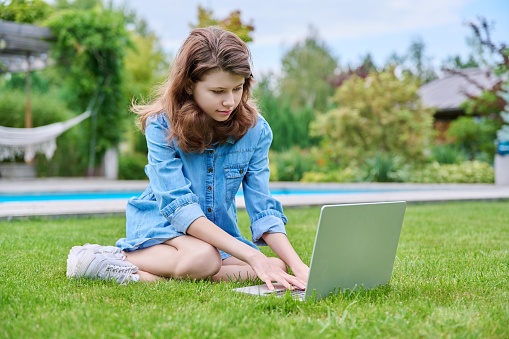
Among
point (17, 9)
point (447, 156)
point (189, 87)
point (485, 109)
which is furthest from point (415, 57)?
point (189, 87)

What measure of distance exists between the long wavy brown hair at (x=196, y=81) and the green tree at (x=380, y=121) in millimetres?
9435

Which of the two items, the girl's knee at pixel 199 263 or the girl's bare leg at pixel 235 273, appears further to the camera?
the girl's bare leg at pixel 235 273

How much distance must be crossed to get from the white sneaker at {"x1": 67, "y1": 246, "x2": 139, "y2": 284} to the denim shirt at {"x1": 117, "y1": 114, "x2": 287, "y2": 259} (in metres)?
0.18

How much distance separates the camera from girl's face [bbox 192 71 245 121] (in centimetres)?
245

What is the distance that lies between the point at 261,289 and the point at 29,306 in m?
0.79

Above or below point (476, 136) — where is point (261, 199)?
above

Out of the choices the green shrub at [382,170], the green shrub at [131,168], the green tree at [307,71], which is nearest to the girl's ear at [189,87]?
the green shrub at [382,170]

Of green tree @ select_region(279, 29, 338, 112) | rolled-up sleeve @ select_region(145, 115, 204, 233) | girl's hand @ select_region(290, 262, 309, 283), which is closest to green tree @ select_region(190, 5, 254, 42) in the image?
rolled-up sleeve @ select_region(145, 115, 204, 233)

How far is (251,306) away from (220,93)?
2.89 feet

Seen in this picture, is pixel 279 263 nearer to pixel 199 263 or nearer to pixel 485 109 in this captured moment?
pixel 199 263

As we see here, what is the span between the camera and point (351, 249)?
2.18m

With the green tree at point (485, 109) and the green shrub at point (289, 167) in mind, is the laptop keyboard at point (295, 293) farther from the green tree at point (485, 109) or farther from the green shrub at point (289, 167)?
the green shrub at point (289, 167)

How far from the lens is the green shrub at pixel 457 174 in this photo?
431 inches

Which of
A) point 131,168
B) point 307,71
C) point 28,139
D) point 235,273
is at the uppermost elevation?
point 307,71
